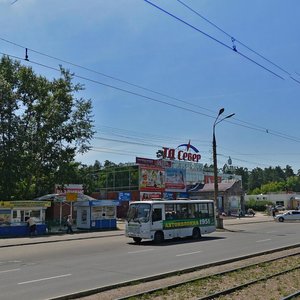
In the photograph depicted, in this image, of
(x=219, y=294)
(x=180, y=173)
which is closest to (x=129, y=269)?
(x=219, y=294)

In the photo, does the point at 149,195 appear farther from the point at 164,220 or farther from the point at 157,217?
the point at 157,217

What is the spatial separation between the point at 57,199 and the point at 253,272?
92.4 feet

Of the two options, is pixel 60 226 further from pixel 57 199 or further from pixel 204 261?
pixel 204 261

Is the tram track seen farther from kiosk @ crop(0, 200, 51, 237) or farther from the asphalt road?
kiosk @ crop(0, 200, 51, 237)

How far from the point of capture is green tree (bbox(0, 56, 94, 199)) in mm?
41969

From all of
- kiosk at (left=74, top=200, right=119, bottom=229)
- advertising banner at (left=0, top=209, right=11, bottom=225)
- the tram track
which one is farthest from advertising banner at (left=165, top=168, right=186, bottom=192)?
the tram track

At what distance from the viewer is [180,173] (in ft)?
220

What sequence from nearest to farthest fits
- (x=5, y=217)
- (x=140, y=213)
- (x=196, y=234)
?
(x=140, y=213) < (x=196, y=234) < (x=5, y=217)

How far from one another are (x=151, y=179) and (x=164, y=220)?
36.6 m

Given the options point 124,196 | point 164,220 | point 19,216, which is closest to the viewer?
point 164,220

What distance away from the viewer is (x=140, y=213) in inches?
977

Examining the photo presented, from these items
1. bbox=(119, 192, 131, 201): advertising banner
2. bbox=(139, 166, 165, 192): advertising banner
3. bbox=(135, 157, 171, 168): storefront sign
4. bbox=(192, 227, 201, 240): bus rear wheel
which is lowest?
bbox=(192, 227, 201, 240): bus rear wheel

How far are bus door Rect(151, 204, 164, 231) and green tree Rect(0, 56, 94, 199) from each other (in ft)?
68.7

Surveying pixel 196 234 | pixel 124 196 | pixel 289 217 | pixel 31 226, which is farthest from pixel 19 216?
pixel 289 217
